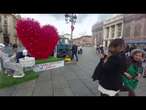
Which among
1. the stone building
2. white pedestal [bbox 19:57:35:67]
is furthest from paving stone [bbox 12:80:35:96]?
the stone building

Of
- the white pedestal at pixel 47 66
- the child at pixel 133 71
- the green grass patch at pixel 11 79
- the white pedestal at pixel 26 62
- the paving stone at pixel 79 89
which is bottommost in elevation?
the paving stone at pixel 79 89

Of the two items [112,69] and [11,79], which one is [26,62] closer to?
[11,79]

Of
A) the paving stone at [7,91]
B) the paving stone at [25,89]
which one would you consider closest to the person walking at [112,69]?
the paving stone at [25,89]

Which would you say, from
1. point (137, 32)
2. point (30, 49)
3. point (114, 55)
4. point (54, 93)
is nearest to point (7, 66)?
point (30, 49)

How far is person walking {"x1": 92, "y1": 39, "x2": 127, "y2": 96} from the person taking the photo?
2.39 m

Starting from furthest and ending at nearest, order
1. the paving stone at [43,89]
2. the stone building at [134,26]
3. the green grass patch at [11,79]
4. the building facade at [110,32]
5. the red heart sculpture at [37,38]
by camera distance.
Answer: the red heart sculpture at [37,38] < the green grass patch at [11,79] < the paving stone at [43,89] < the building facade at [110,32] < the stone building at [134,26]

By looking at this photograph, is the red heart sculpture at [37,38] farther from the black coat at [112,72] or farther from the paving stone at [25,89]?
the black coat at [112,72]

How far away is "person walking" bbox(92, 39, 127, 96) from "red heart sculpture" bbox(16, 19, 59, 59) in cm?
Answer: 367

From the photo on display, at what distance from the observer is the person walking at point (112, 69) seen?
2393 mm

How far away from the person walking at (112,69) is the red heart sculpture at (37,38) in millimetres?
3670

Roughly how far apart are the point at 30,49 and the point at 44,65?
83cm

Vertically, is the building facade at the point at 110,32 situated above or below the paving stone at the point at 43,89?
above
